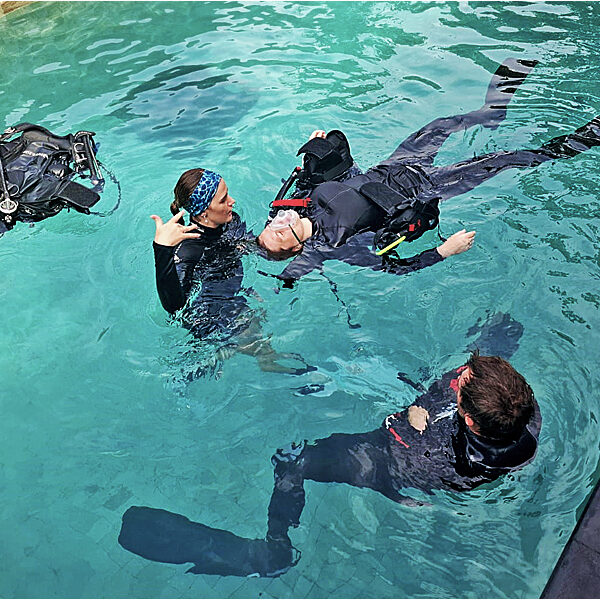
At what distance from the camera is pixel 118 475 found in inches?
154

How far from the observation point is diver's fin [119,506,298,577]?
3355 mm

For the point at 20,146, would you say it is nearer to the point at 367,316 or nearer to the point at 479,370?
the point at 367,316

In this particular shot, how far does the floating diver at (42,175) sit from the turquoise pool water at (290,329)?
805 mm

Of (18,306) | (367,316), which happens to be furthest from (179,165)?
(367,316)

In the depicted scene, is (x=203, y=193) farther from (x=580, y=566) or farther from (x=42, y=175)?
(x=580, y=566)

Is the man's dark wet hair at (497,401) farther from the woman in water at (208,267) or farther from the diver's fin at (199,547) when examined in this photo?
the woman in water at (208,267)

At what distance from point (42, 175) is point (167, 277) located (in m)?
1.92

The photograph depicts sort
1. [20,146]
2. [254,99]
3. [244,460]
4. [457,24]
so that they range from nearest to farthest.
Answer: [244,460] < [20,146] < [254,99] < [457,24]

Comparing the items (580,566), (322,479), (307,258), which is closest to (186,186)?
(307,258)

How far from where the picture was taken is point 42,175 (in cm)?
480

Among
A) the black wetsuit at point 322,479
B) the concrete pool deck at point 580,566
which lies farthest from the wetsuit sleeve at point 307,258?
the concrete pool deck at point 580,566

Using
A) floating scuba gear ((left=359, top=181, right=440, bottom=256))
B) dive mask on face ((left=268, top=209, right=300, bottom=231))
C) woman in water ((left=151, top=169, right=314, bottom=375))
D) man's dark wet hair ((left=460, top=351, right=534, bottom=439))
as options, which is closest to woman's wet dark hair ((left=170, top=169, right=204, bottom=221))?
woman in water ((left=151, top=169, right=314, bottom=375))

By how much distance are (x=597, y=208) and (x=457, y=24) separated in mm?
4333

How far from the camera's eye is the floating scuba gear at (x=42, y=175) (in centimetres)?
460
